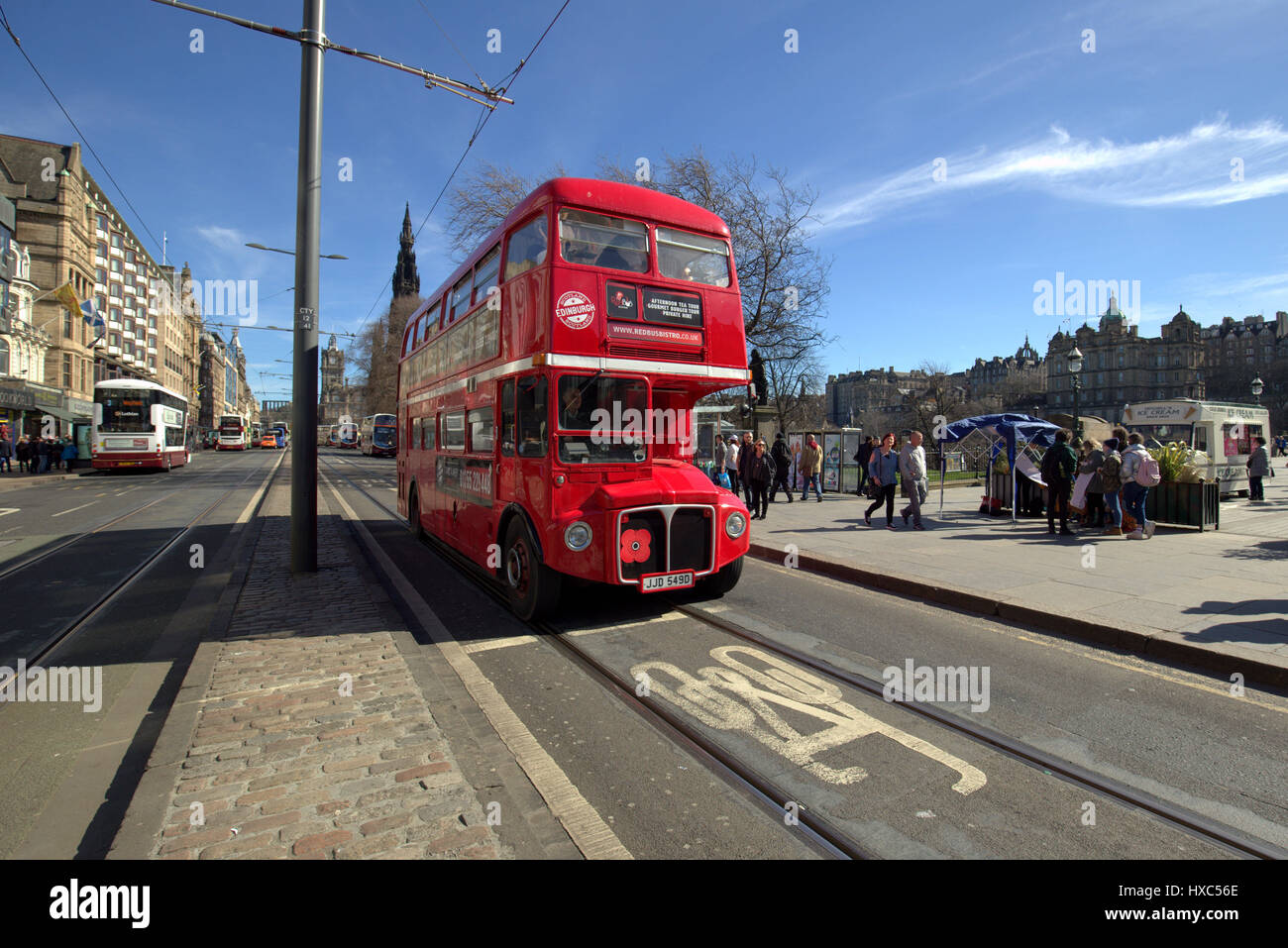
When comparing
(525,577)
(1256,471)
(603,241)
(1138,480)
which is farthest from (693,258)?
(1256,471)

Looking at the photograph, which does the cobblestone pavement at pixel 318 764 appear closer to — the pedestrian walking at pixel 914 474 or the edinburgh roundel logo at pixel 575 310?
the edinburgh roundel logo at pixel 575 310

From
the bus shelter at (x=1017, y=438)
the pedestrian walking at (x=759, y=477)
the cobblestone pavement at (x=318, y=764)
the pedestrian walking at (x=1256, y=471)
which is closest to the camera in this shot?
the cobblestone pavement at (x=318, y=764)

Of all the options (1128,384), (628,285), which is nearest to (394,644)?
(628,285)

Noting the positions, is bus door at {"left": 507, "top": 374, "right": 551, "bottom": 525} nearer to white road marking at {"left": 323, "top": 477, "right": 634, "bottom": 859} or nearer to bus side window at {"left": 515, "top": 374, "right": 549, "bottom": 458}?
bus side window at {"left": 515, "top": 374, "right": 549, "bottom": 458}

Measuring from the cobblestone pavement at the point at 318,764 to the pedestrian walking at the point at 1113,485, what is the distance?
11.5m

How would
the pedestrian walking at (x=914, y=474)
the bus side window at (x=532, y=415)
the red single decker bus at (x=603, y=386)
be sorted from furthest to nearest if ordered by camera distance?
the pedestrian walking at (x=914, y=474) < the bus side window at (x=532, y=415) < the red single decker bus at (x=603, y=386)

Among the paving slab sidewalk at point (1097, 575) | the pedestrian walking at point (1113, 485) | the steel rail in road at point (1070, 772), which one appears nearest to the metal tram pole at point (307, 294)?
the steel rail in road at point (1070, 772)

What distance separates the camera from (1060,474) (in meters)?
11.4

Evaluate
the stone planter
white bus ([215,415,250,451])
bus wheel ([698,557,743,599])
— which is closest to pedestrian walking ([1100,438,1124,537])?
the stone planter

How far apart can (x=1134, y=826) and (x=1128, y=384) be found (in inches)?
5472

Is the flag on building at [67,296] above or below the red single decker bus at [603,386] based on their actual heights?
above

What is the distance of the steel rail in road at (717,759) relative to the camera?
9.52 feet

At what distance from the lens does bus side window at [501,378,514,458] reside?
6.75 meters

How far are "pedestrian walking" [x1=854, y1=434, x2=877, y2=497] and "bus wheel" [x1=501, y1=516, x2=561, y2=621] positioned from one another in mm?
14148
